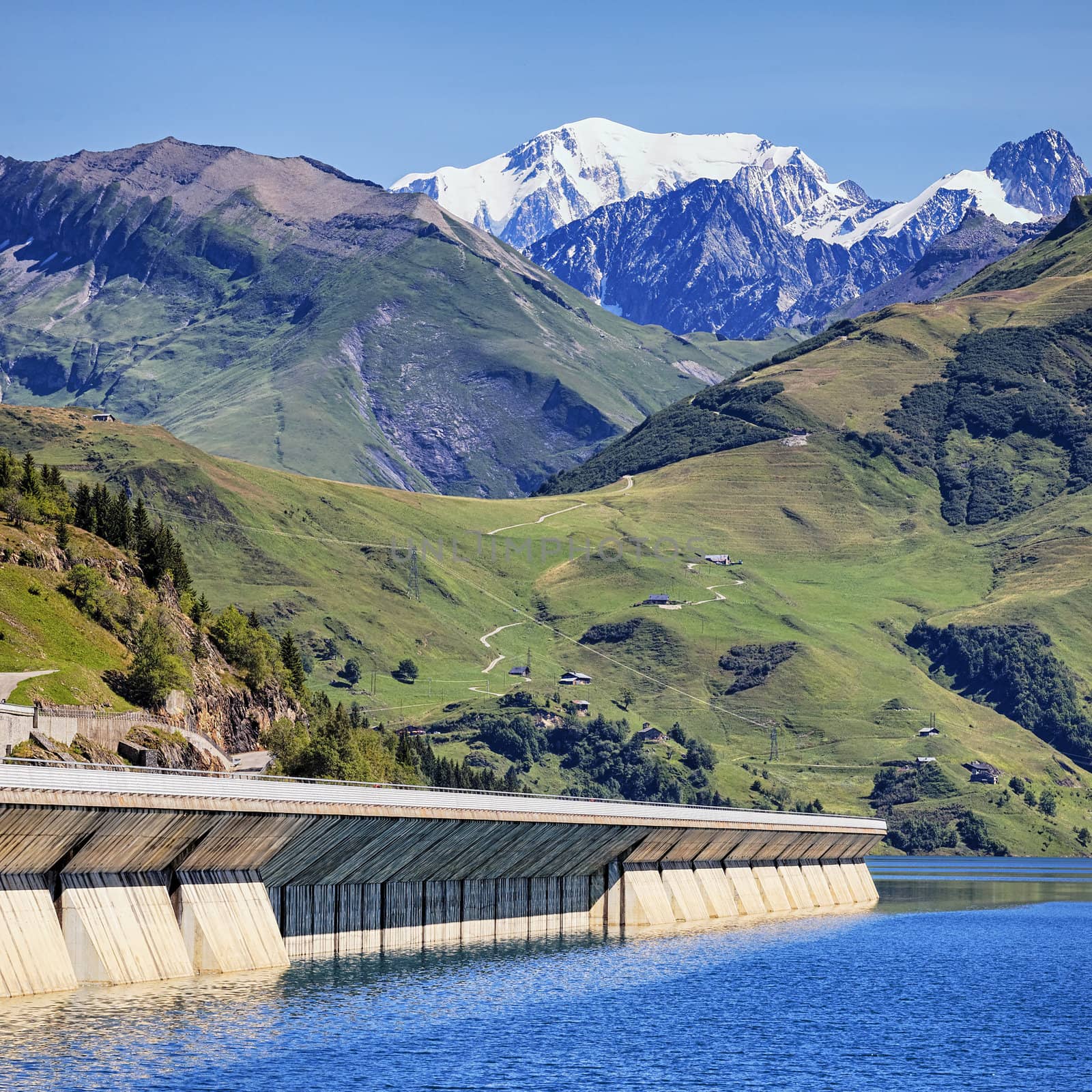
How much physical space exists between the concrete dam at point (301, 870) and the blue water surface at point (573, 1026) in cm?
217

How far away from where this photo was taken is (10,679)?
389 feet

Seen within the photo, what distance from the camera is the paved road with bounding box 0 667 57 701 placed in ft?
381

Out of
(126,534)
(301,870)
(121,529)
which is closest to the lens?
(301,870)

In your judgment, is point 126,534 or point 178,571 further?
point 178,571

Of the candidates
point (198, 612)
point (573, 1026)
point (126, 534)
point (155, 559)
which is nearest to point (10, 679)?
point (155, 559)

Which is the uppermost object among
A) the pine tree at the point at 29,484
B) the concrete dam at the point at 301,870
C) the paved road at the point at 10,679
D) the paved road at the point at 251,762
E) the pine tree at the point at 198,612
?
the pine tree at the point at 29,484

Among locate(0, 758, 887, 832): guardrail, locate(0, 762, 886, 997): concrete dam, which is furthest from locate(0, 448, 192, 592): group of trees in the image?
locate(0, 762, 886, 997): concrete dam

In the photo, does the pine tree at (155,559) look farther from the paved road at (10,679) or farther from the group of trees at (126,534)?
the paved road at (10,679)

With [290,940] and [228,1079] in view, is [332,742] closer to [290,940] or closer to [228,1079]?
[290,940]

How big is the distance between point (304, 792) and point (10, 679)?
42.7 m

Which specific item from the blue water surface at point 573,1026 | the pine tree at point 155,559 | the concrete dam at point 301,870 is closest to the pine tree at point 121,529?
the pine tree at point 155,559

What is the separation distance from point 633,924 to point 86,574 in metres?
53.3

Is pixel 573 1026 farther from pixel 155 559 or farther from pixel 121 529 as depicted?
pixel 121 529

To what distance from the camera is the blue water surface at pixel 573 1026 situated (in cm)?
6003
